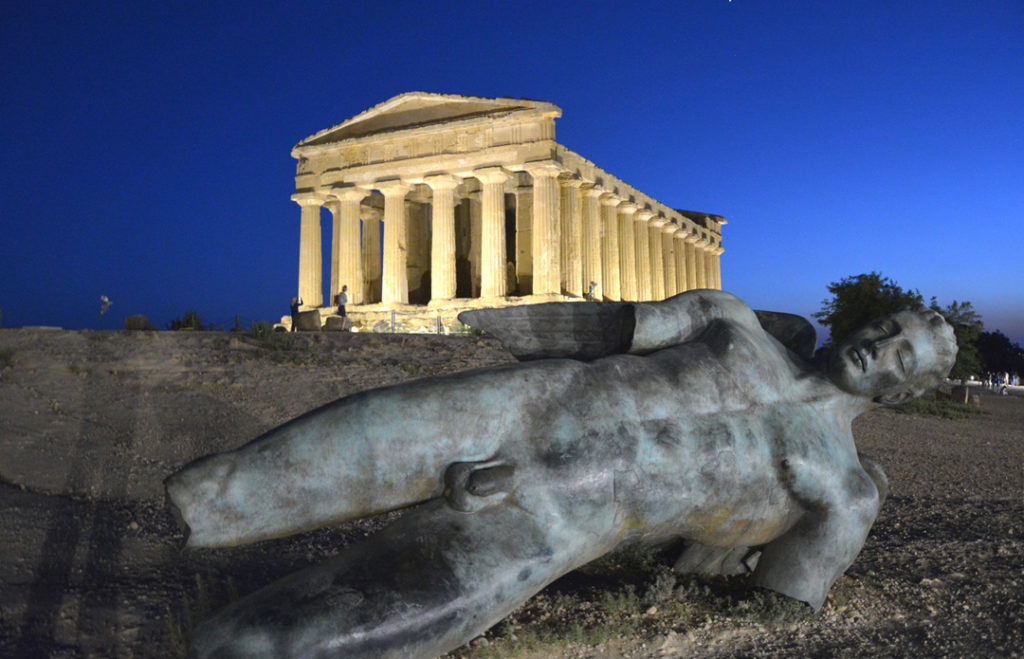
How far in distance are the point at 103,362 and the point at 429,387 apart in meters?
9.85

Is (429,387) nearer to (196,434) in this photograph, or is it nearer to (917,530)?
(917,530)

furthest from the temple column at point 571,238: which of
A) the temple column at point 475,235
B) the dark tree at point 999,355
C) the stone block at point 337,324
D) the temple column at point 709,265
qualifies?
the dark tree at point 999,355

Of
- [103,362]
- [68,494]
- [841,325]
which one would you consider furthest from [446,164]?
[68,494]

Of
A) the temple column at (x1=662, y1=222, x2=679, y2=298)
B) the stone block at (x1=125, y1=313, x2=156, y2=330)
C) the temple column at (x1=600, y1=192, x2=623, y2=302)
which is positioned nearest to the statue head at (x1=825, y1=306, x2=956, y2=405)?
the stone block at (x1=125, y1=313, x2=156, y2=330)

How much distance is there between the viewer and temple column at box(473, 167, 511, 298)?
28.0m

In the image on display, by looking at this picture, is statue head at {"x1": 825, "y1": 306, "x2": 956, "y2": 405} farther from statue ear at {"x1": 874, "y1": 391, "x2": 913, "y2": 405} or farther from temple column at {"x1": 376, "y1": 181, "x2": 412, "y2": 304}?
temple column at {"x1": 376, "y1": 181, "x2": 412, "y2": 304}

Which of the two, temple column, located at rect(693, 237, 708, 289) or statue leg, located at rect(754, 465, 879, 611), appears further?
temple column, located at rect(693, 237, 708, 289)

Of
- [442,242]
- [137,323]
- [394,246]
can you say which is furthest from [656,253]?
[137,323]

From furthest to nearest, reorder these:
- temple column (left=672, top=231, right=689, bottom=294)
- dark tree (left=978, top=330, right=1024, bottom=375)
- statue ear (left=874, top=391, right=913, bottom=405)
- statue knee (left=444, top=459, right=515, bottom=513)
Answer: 1. dark tree (left=978, top=330, right=1024, bottom=375)
2. temple column (left=672, top=231, right=689, bottom=294)
3. statue ear (left=874, top=391, right=913, bottom=405)
4. statue knee (left=444, top=459, right=515, bottom=513)

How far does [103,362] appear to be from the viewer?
10422 millimetres

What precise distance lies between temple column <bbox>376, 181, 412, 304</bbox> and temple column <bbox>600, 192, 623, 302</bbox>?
8.79 m

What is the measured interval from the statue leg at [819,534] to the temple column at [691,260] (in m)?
40.9

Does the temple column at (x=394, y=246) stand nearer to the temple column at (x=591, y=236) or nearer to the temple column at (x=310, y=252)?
the temple column at (x=310, y=252)

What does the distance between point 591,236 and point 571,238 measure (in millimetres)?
1346
